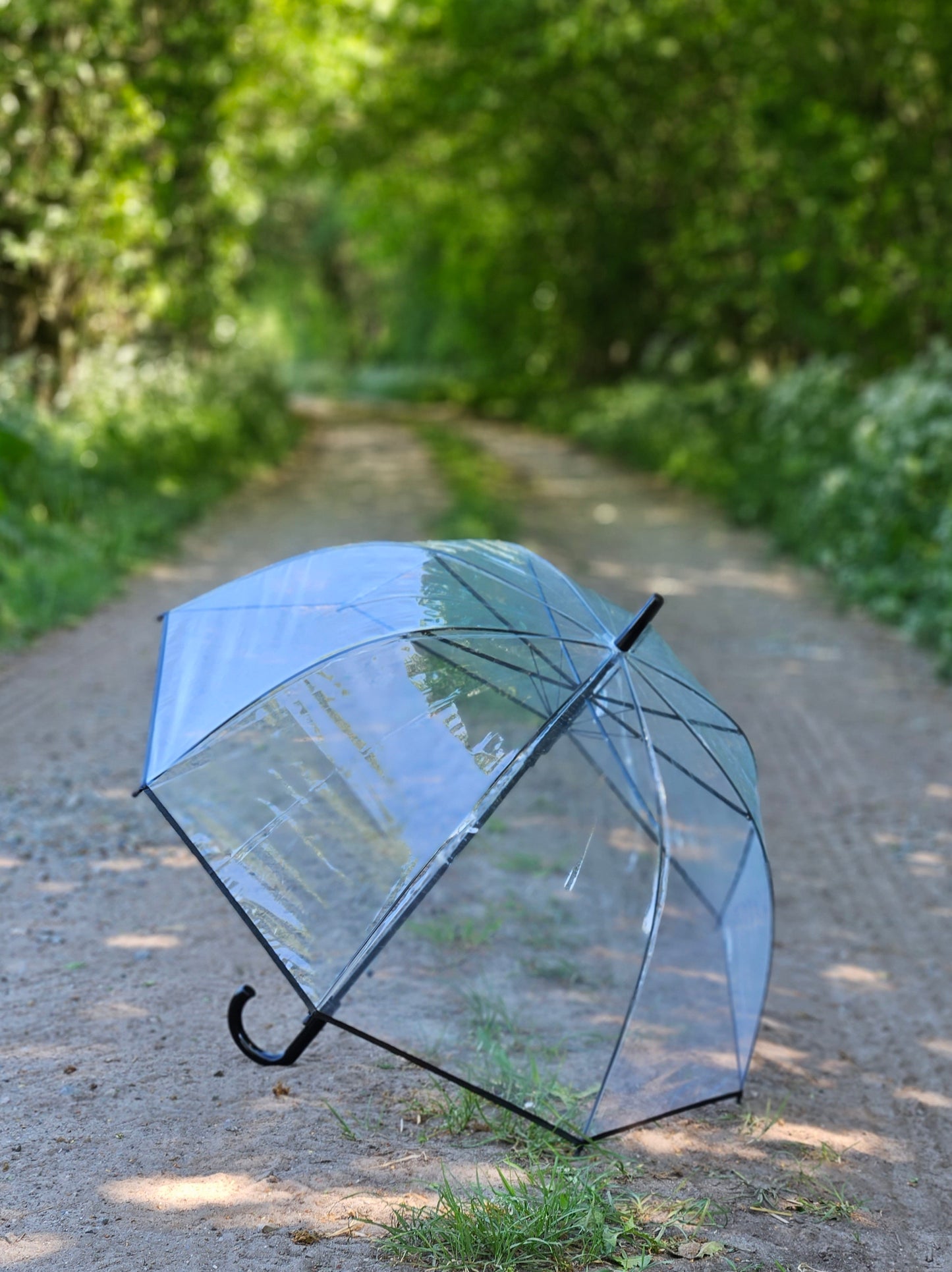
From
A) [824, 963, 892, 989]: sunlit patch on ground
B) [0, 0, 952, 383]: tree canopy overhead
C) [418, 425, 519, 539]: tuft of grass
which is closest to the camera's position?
[824, 963, 892, 989]: sunlit patch on ground

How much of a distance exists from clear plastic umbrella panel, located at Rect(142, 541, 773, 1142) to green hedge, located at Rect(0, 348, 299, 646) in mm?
2525

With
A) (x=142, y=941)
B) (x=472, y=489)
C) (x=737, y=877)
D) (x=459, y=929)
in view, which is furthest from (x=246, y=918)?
(x=472, y=489)

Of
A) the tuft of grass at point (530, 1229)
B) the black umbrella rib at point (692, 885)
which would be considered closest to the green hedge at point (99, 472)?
the black umbrella rib at point (692, 885)

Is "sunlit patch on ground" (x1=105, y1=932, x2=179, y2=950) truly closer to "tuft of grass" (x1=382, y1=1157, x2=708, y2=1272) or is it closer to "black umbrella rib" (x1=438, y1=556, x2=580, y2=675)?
"tuft of grass" (x1=382, y1=1157, x2=708, y2=1272)

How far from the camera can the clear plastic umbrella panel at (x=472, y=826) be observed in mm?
3273

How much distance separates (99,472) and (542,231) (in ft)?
48.5

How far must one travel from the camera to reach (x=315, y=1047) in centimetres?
391

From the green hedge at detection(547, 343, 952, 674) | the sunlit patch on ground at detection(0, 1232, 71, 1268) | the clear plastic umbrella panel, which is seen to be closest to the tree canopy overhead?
the green hedge at detection(547, 343, 952, 674)

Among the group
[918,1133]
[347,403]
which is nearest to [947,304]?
[918,1133]

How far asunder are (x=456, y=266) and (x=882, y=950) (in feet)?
78.9

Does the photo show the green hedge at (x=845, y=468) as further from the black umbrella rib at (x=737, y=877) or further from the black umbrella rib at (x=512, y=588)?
the black umbrella rib at (x=512, y=588)

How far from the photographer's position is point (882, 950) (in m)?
4.89

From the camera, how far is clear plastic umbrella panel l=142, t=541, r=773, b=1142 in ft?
10.7

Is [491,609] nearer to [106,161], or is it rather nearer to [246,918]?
[246,918]
